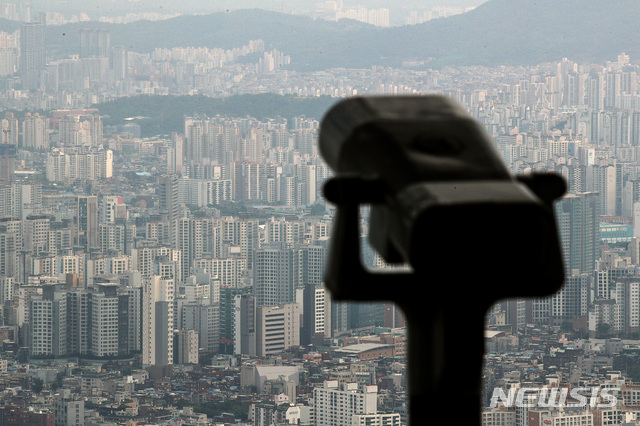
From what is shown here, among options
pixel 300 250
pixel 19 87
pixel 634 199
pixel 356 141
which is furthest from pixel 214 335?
pixel 356 141

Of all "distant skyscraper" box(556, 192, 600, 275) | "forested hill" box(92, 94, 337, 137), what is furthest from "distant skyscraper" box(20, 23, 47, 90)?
"distant skyscraper" box(556, 192, 600, 275)

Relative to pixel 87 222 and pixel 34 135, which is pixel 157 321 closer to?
pixel 87 222

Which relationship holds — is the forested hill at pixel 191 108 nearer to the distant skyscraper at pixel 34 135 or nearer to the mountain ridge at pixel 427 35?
the distant skyscraper at pixel 34 135

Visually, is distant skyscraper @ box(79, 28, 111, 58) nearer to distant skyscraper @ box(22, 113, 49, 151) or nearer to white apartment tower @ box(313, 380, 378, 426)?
distant skyscraper @ box(22, 113, 49, 151)

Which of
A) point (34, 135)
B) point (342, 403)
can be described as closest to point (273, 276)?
point (342, 403)

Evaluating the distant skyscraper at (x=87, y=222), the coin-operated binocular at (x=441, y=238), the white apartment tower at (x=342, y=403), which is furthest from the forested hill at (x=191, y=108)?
the coin-operated binocular at (x=441, y=238)

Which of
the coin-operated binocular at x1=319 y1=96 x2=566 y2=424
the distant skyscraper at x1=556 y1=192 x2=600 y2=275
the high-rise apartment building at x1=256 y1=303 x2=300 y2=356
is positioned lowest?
the high-rise apartment building at x1=256 y1=303 x2=300 y2=356
